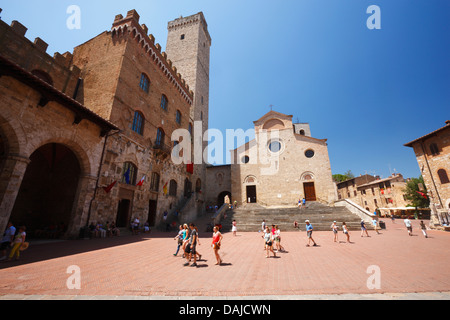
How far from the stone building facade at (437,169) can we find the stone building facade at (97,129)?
23149mm

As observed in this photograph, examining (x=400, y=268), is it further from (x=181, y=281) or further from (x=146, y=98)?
(x=146, y=98)

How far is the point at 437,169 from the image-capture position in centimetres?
1808

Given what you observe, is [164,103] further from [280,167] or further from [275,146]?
[280,167]

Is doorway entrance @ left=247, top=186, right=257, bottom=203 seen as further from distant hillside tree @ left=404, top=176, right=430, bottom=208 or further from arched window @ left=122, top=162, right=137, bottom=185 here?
distant hillside tree @ left=404, top=176, right=430, bottom=208

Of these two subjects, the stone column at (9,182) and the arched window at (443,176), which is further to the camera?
the arched window at (443,176)

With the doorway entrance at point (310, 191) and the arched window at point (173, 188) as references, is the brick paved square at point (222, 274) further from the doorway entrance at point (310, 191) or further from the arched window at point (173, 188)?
the doorway entrance at point (310, 191)

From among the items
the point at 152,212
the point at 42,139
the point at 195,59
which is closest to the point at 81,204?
the point at 42,139

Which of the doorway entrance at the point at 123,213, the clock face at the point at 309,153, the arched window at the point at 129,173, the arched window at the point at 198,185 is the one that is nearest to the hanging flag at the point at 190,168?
the arched window at the point at 198,185

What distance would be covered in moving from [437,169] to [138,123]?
2767cm

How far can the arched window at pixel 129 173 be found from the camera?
1365 cm

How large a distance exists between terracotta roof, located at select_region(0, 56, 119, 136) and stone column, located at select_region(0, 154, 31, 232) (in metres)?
2.80

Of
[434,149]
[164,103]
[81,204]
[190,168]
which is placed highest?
[164,103]

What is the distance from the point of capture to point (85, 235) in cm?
1056
